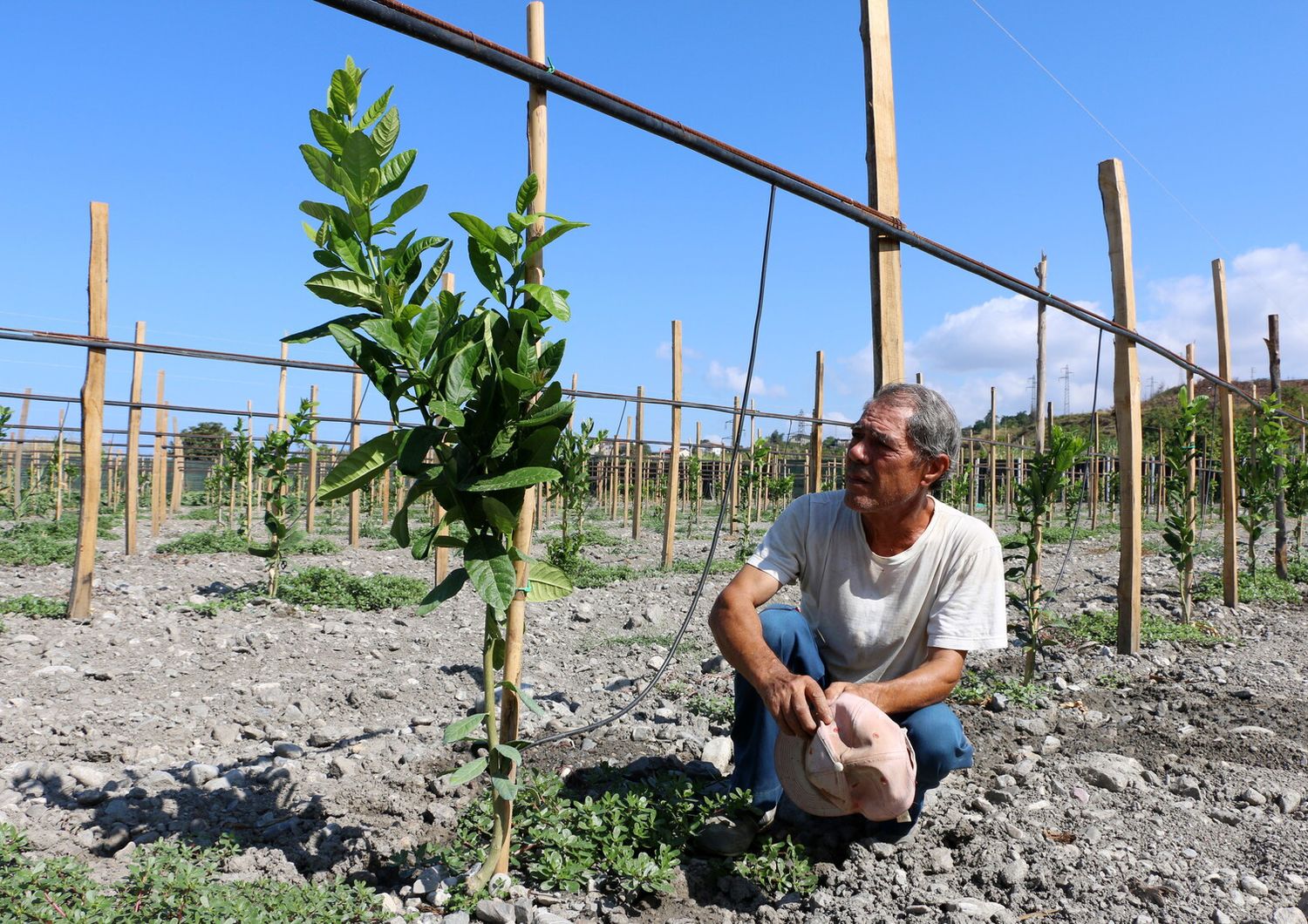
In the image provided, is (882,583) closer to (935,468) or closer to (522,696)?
(935,468)

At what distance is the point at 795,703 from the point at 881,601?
661mm

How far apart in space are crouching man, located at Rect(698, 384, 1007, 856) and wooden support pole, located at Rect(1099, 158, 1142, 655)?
3246 mm

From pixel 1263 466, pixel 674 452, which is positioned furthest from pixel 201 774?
pixel 1263 466

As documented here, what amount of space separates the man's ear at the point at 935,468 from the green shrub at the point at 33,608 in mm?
5787

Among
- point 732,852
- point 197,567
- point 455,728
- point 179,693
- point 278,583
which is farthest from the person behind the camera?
point 197,567

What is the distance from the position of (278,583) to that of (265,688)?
3.08 metres

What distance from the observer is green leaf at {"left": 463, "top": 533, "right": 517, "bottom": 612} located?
6.38 feet

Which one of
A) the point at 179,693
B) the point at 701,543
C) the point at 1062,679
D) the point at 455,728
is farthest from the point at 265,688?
the point at 701,543

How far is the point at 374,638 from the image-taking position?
5.74 m

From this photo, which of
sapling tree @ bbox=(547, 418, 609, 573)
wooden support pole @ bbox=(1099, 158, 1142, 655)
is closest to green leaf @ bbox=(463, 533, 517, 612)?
wooden support pole @ bbox=(1099, 158, 1142, 655)

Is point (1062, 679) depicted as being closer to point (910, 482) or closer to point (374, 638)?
point (910, 482)

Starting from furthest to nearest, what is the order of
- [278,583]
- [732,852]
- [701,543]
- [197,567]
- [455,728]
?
[701,543], [197,567], [278,583], [732,852], [455,728]

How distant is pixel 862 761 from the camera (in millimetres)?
2049

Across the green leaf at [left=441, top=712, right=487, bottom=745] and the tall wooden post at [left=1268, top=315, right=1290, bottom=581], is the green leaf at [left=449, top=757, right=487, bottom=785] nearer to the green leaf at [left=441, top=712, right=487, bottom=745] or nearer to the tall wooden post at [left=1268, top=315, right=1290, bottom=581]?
the green leaf at [left=441, top=712, right=487, bottom=745]
